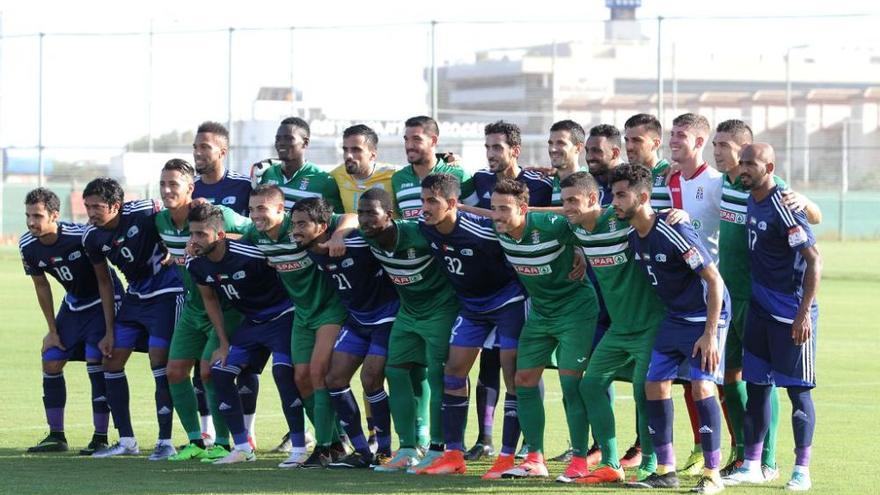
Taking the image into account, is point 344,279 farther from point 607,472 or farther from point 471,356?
point 607,472

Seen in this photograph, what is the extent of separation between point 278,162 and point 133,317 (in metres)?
1.67

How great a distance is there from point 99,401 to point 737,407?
4.70 meters

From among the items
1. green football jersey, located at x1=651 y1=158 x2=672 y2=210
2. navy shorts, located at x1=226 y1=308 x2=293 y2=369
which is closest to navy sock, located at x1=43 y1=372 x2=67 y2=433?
navy shorts, located at x1=226 y1=308 x2=293 y2=369

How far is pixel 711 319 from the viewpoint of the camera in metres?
8.89

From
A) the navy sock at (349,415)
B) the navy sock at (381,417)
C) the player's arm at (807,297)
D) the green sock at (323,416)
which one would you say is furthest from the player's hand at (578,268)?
the green sock at (323,416)

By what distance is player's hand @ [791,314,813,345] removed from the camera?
29.6 feet

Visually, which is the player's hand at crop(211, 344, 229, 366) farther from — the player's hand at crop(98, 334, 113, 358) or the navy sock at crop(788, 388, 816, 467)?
the navy sock at crop(788, 388, 816, 467)

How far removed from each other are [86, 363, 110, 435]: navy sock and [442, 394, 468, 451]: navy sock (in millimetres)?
2778

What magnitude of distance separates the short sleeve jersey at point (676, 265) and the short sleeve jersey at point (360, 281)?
196 centimetres

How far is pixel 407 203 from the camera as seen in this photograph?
10992 millimetres

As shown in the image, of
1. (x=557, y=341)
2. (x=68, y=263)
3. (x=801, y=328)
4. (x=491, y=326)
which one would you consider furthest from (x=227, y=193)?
(x=801, y=328)

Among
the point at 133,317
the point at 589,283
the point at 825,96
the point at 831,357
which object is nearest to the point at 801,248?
the point at 589,283

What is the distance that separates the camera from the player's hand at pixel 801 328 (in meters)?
9.03

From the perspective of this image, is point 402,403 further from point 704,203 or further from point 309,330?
point 704,203
